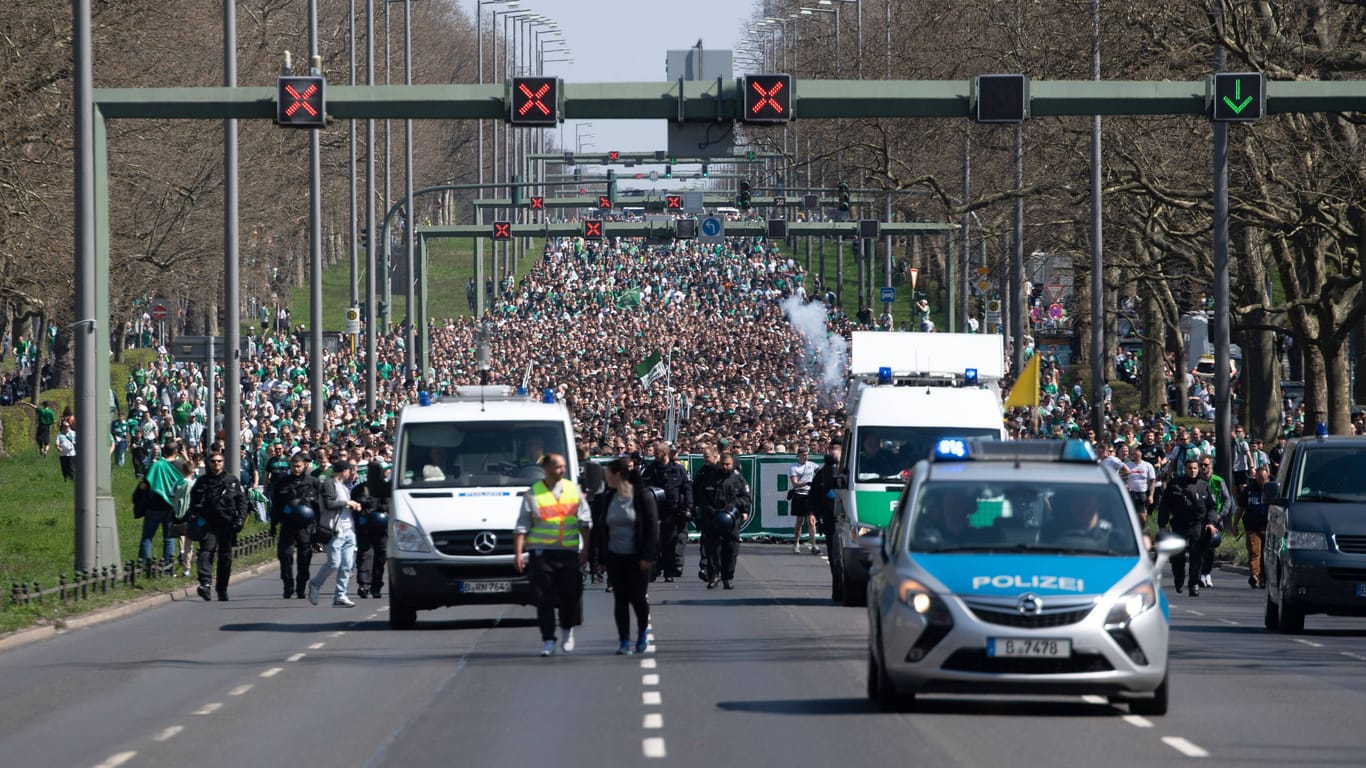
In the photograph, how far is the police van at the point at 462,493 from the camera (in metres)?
21.4

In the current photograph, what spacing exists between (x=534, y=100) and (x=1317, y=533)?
9906mm

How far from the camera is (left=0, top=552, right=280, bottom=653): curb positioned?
66.9 feet

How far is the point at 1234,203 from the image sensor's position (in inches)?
1599

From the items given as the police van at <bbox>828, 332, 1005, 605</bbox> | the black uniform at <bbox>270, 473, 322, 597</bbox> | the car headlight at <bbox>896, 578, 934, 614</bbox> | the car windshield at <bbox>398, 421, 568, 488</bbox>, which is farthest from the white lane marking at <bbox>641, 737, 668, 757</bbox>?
the black uniform at <bbox>270, 473, 322, 597</bbox>

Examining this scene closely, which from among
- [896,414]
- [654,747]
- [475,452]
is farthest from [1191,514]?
[654,747]

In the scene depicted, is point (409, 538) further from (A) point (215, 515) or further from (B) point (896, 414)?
(B) point (896, 414)

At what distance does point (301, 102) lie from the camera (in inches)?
1029

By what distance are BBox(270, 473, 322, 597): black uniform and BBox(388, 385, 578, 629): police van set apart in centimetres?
421

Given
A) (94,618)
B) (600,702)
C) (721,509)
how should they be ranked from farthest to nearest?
(721,509) < (94,618) < (600,702)

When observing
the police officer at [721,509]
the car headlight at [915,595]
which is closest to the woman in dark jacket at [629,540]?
the car headlight at [915,595]

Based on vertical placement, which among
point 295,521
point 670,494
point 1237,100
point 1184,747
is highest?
point 1237,100

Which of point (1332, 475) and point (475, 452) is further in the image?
point (475, 452)

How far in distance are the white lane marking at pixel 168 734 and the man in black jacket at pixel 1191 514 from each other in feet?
52.0

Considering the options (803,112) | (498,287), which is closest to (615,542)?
(803,112)
